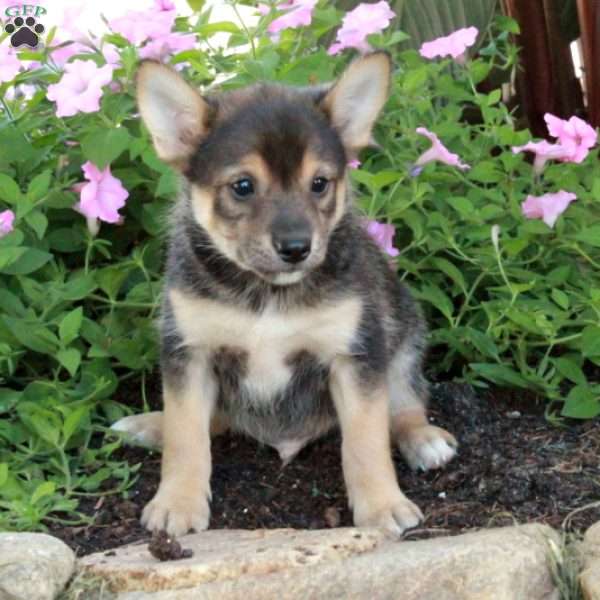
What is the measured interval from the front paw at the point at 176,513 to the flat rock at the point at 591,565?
116cm

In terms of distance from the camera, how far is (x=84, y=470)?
418 cm

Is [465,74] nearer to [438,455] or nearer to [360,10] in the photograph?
[360,10]

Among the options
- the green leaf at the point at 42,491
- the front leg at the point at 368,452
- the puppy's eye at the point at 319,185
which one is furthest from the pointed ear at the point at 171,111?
the green leaf at the point at 42,491

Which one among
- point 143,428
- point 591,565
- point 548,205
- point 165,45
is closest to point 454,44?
point 548,205

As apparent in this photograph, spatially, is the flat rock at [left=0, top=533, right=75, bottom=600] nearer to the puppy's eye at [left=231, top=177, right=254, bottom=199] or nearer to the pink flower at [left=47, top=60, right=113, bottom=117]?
the puppy's eye at [left=231, top=177, right=254, bottom=199]

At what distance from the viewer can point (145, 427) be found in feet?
14.4

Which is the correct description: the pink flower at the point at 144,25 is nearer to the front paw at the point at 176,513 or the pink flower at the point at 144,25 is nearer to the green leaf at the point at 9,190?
the green leaf at the point at 9,190

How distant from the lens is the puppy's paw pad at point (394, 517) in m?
3.69

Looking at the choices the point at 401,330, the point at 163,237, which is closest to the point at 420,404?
the point at 401,330

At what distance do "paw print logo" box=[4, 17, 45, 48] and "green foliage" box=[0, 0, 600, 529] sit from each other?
187mm

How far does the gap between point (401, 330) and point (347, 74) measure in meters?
1.03

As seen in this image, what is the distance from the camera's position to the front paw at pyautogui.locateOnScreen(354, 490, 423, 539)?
146 inches

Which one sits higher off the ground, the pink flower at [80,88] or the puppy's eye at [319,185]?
the pink flower at [80,88]

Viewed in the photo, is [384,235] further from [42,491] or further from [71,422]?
[42,491]
